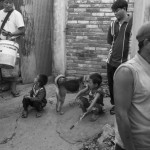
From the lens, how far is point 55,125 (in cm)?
439

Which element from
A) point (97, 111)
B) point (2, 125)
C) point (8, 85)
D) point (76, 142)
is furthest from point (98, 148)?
point (8, 85)

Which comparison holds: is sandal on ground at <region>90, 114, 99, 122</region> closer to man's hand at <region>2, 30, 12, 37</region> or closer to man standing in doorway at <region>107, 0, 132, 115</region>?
man standing in doorway at <region>107, 0, 132, 115</region>

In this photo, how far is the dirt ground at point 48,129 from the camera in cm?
399

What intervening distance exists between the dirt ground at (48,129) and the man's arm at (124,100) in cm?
217

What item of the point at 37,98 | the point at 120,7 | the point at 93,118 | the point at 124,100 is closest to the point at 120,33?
the point at 120,7

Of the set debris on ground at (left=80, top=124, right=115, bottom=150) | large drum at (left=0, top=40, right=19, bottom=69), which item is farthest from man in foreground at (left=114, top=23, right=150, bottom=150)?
large drum at (left=0, top=40, right=19, bottom=69)

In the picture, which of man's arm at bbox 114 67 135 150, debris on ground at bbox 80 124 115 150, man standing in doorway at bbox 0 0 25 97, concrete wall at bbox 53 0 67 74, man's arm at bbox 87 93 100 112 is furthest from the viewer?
concrete wall at bbox 53 0 67 74

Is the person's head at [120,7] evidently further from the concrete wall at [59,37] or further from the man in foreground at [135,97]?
the man in foreground at [135,97]

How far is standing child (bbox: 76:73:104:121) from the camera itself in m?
4.25

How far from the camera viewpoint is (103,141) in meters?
3.77

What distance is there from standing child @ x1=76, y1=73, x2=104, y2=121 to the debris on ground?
442 millimetres

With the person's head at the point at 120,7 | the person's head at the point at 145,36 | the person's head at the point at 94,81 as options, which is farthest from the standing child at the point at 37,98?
the person's head at the point at 145,36

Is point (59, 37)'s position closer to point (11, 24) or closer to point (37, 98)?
point (11, 24)

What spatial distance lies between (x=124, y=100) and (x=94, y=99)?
256 cm
